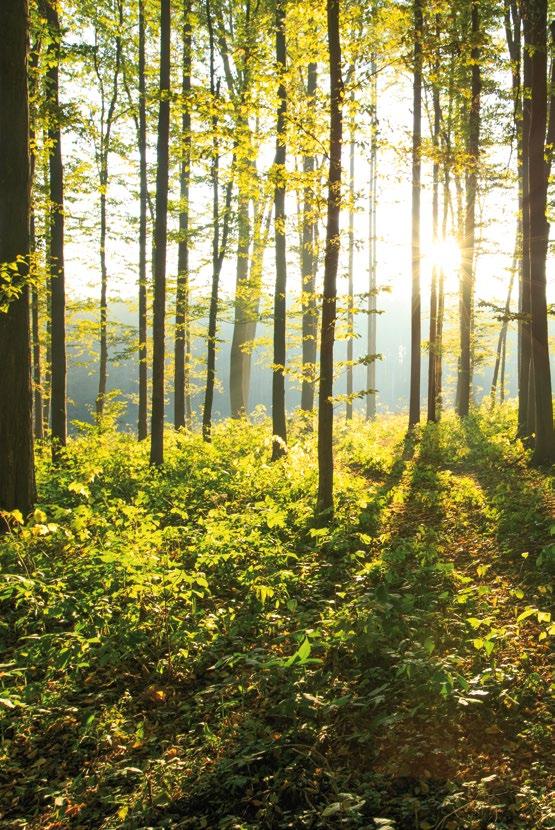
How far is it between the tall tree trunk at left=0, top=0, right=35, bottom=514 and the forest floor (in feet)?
2.18

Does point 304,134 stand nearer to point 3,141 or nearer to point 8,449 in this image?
point 3,141

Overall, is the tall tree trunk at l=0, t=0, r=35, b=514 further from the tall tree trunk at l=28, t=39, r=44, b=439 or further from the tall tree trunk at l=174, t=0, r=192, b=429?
the tall tree trunk at l=174, t=0, r=192, b=429

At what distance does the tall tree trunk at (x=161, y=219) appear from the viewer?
38.0ft

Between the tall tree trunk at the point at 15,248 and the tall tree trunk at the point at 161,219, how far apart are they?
11.4 feet

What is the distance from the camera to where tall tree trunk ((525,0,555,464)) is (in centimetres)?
1007

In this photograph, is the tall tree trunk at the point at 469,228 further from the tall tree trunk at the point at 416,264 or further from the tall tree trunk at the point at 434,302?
the tall tree trunk at the point at 416,264

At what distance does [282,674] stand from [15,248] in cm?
664

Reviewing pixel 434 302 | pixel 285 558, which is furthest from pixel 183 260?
pixel 285 558

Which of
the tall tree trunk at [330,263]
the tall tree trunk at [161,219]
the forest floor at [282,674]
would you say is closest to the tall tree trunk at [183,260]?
the tall tree trunk at [161,219]

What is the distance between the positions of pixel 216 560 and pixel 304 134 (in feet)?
21.9

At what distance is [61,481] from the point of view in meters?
10.5

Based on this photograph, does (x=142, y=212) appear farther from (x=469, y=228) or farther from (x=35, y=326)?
(x=469, y=228)

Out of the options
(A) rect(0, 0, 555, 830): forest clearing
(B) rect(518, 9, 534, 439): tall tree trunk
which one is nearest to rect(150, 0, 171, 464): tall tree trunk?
(A) rect(0, 0, 555, 830): forest clearing

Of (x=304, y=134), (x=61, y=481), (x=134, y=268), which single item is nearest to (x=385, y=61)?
(x=304, y=134)
